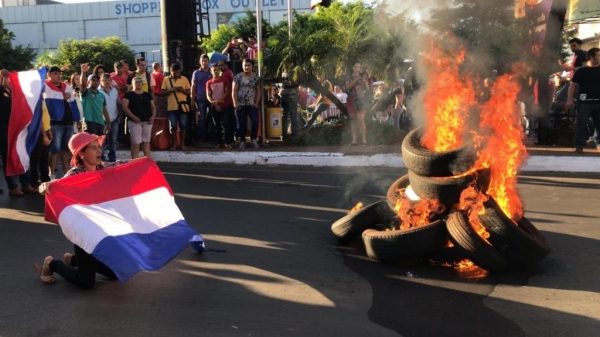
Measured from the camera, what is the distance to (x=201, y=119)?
1423cm

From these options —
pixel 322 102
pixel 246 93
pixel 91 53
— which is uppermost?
pixel 91 53

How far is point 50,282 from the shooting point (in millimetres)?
5137

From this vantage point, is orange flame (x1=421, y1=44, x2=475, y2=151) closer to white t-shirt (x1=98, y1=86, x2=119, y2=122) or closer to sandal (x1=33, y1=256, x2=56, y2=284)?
sandal (x1=33, y1=256, x2=56, y2=284)

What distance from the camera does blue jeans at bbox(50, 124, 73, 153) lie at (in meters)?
9.88

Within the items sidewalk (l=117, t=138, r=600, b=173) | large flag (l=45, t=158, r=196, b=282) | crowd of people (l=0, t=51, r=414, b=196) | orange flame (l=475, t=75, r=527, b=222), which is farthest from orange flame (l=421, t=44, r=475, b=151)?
crowd of people (l=0, t=51, r=414, b=196)

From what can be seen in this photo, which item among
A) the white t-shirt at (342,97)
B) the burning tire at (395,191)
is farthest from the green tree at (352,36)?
the burning tire at (395,191)

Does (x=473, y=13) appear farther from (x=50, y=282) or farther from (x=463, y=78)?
(x=50, y=282)

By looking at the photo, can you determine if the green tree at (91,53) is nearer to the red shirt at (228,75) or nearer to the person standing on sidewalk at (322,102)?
the person standing on sidewalk at (322,102)

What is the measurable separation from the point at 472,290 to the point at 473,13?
163 inches

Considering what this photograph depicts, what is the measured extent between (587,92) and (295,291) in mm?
8571

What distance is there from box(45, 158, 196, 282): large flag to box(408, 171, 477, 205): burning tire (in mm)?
2194

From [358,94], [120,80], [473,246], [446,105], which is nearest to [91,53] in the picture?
[120,80]

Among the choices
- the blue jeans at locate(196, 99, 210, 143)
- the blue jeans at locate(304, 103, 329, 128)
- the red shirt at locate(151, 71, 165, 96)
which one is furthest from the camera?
the blue jeans at locate(304, 103, 329, 128)

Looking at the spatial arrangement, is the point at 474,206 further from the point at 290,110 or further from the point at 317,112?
the point at 317,112
